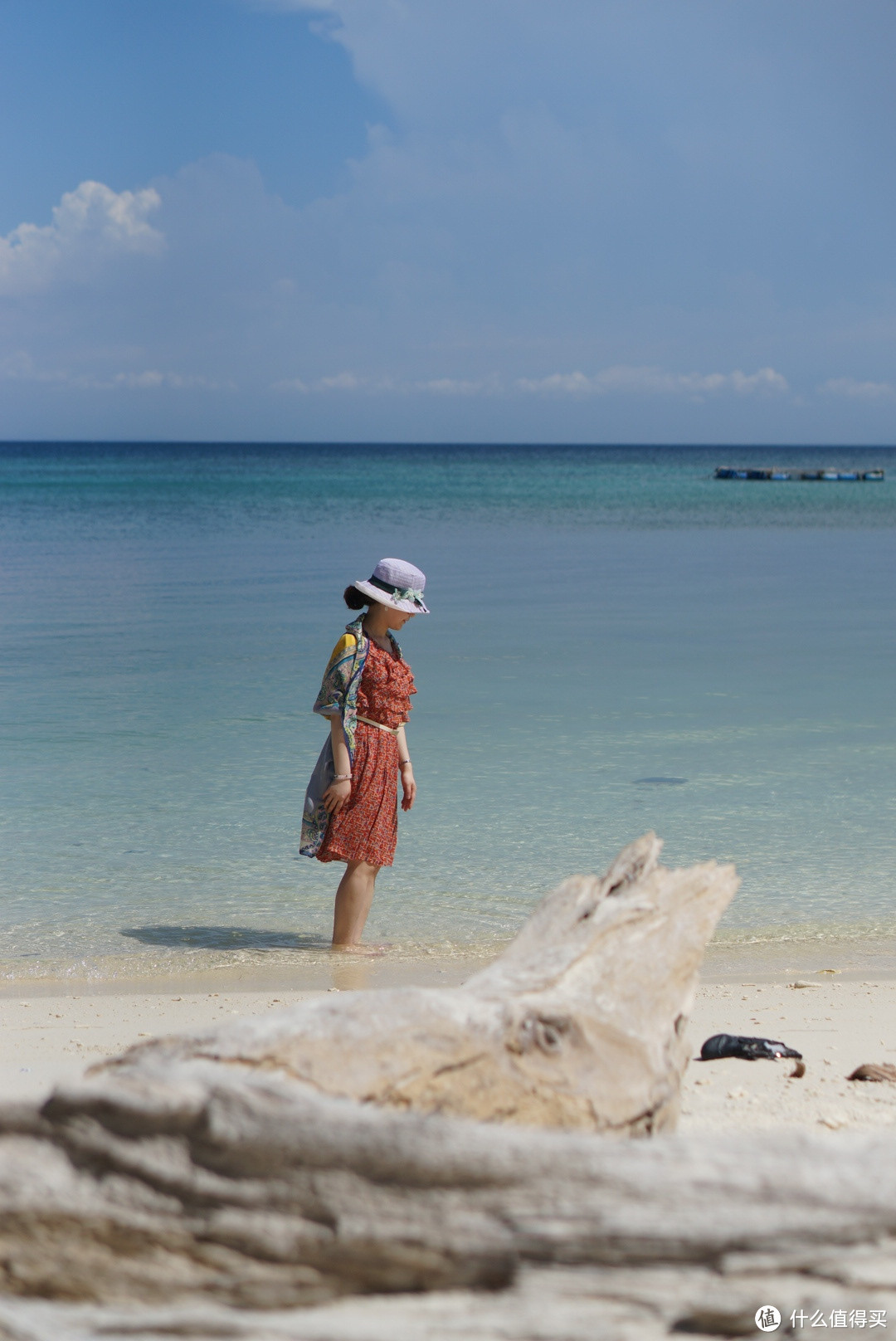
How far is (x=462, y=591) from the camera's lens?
67.4 ft

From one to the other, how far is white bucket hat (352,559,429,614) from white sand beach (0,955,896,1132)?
1.62 meters

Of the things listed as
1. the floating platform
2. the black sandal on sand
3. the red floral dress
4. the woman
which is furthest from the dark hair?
the floating platform

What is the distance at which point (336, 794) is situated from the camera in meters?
5.61

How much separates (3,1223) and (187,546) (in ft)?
90.0

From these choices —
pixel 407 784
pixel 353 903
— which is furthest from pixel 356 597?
pixel 353 903

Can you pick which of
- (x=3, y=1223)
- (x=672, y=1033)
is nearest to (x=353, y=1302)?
(x=3, y=1223)

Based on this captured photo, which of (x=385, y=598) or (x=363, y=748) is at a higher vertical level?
(x=385, y=598)

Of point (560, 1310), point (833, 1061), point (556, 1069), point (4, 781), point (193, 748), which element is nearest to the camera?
point (560, 1310)

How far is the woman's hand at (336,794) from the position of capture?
18.4ft

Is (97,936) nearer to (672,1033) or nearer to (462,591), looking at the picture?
(672,1033)

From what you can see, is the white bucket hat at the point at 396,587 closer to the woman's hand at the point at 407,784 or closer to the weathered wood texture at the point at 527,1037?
the woman's hand at the point at 407,784

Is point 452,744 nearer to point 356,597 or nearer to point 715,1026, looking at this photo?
point 356,597

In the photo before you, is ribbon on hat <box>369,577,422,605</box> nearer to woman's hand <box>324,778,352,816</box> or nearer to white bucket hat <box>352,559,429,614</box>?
white bucket hat <box>352,559,429,614</box>

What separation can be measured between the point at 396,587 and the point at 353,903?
1.48 metres
